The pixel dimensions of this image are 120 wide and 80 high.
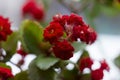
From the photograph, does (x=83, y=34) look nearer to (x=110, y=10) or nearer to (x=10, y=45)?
(x=10, y=45)

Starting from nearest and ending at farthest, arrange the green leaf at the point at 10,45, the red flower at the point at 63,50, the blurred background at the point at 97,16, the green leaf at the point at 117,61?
1. the red flower at the point at 63,50
2. the green leaf at the point at 10,45
3. the green leaf at the point at 117,61
4. the blurred background at the point at 97,16

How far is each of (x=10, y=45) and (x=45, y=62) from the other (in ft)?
0.38

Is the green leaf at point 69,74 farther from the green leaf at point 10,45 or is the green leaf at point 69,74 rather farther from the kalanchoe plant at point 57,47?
the green leaf at point 10,45

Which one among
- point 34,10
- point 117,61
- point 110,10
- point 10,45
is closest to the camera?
point 10,45

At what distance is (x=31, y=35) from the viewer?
595 mm

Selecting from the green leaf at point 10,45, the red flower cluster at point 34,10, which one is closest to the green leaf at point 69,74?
the green leaf at point 10,45

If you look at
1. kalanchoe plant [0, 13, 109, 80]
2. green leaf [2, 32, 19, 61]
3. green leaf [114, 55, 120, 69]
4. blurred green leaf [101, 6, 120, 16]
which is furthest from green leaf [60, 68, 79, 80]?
blurred green leaf [101, 6, 120, 16]

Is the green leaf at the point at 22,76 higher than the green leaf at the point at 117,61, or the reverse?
the green leaf at the point at 117,61

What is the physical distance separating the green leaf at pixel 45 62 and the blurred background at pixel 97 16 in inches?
20.2

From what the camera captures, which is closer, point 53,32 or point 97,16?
point 53,32

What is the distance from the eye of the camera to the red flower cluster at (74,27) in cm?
55

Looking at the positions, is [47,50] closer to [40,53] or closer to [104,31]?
[40,53]

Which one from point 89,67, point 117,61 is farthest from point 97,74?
point 117,61

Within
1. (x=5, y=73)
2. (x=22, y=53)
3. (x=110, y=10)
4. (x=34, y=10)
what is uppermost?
(x=34, y=10)
